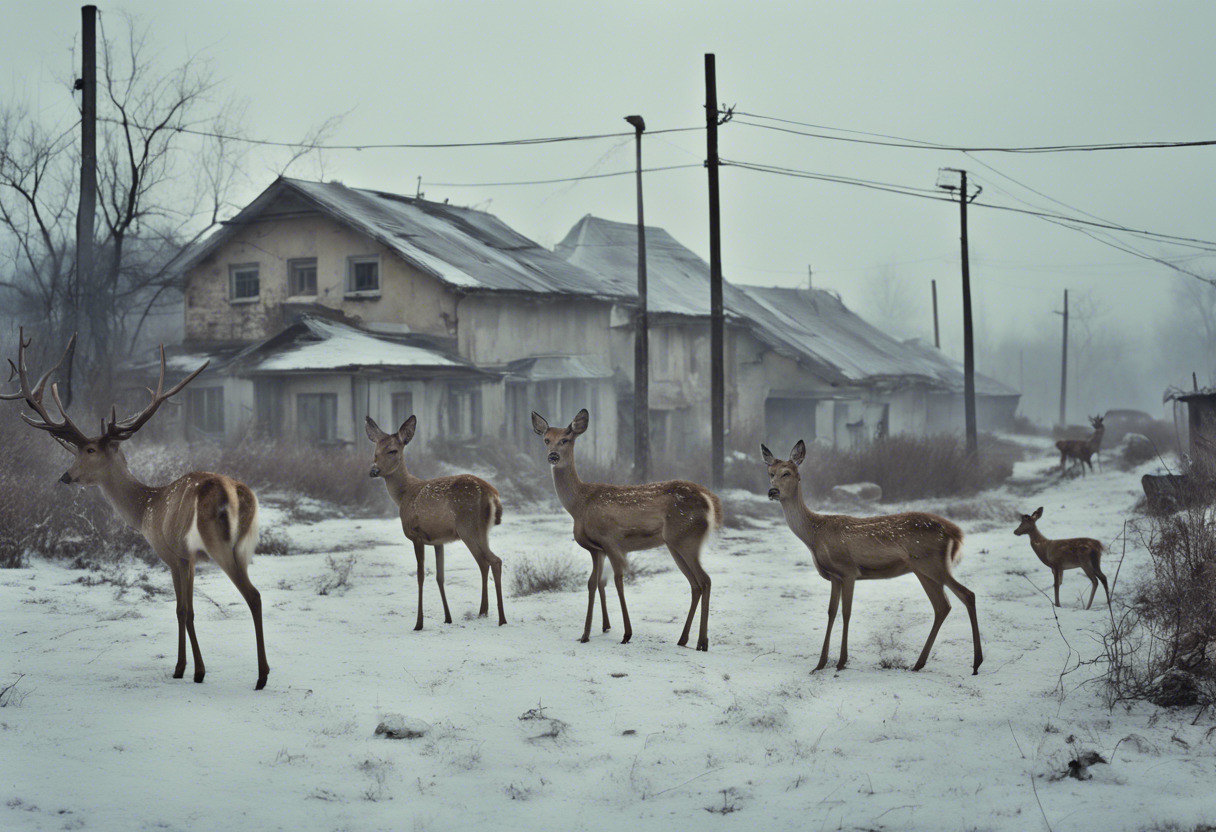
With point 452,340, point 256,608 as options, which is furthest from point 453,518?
point 452,340

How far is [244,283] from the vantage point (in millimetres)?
29891

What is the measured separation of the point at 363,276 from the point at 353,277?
1.02ft

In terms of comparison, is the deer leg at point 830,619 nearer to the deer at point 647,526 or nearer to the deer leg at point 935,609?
the deer leg at point 935,609

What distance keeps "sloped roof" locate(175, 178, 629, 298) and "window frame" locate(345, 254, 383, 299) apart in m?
0.84

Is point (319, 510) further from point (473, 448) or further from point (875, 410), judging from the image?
point (875, 410)

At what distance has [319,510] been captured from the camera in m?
18.0

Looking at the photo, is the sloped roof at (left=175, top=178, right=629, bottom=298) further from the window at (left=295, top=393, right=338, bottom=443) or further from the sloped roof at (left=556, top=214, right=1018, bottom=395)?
the window at (left=295, top=393, right=338, bottom=443)

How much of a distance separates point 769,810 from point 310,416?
21.4 metres

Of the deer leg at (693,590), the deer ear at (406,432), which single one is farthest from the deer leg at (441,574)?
the deer leg at (693,590)

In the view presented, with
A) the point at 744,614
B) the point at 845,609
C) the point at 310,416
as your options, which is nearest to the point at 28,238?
the point at 310,416

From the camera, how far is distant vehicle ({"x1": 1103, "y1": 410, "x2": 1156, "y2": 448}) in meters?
47.4

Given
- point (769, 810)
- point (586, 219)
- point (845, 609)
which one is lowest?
point (769, 810)

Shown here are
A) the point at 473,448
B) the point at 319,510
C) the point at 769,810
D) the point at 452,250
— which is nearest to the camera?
the point at 769,810

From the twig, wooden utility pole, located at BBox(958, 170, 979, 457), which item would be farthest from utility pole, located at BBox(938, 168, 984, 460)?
the twig
